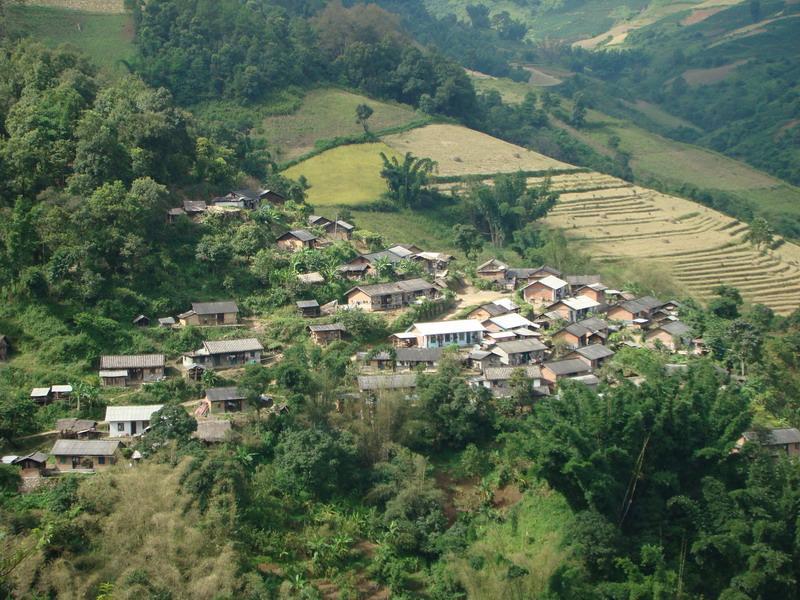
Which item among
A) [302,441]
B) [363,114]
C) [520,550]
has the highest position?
[363,114]

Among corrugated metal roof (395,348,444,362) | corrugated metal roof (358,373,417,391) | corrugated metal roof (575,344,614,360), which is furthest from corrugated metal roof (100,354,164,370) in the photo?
corrugated metal roof (575,344,614,360)

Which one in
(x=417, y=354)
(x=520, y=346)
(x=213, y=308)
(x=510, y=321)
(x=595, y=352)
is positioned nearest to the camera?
(x=417, y=354)

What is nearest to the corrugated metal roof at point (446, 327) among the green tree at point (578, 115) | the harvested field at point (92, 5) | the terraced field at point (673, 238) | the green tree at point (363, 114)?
the terraced field at point (673, 238)

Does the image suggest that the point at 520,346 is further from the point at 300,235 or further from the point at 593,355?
the point at 300,235

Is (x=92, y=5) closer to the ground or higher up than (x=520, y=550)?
higher up

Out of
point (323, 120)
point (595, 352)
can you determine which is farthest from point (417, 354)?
point (323, 120)

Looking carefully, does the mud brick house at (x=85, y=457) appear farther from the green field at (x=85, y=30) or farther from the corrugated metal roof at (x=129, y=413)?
the green field at (x=85, y=30)

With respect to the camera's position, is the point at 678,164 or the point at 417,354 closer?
the point at 417,354
